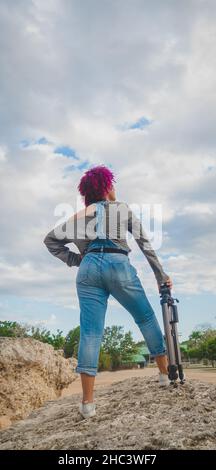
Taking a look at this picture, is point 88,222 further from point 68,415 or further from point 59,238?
point 68,415

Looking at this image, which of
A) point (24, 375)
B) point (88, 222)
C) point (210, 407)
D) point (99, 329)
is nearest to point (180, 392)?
point (210, 407)

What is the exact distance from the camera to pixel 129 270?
13.4ft

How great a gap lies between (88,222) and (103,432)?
6.04 ft

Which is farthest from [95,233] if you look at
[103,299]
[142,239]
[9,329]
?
[9,329]

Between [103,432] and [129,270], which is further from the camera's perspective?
[129,270]

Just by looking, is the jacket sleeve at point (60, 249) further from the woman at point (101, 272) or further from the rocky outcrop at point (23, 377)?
the rocky outcrop at point (23, 377)

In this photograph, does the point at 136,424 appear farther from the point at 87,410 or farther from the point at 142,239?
the point at 142,239

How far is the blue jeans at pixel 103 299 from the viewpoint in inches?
156

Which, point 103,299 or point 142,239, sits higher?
point 142,239

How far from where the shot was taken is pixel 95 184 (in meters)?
4.45

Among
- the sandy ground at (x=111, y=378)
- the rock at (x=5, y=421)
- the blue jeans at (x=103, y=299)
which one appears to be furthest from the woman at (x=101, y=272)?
the rock at (x=5, y=421)

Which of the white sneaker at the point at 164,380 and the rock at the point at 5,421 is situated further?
the rock at the point at 5,421

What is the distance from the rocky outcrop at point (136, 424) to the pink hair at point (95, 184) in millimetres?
1925

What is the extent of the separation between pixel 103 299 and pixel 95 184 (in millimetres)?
1155
